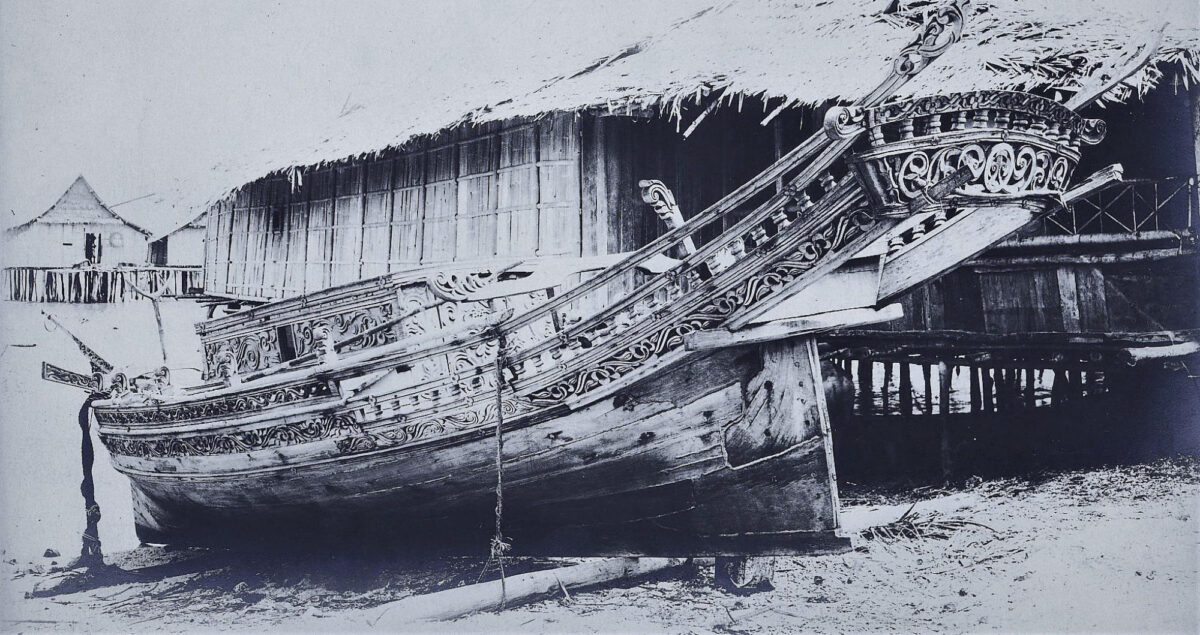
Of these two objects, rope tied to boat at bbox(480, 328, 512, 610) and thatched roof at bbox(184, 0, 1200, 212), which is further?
thatched roof at bbox(184, 0, 1200, 212)

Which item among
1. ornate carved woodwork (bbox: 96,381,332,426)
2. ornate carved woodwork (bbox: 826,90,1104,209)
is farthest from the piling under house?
ornate carved woodwork (bbox: 826,90,1104,209)

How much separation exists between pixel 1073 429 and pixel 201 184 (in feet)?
11.0

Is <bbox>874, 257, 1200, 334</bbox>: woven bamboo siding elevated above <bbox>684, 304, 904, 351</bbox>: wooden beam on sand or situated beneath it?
elevated above

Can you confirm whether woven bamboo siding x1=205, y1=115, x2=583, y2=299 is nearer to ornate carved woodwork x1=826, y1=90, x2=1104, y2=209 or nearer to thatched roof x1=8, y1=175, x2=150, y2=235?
thatched roof x1=8, y1=175, x2=150, y2=235

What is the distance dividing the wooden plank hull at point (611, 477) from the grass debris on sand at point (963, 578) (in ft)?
0.56

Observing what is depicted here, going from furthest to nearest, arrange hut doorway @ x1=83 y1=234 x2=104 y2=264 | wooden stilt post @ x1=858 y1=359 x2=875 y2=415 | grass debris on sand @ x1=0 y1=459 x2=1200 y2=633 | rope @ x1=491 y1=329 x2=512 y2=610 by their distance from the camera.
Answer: wooden stilt post @ x1=858 y1=359 x2=875 y2=415, hut doorway @ x1=83 y1=234 x2=104 y2=264, grass debris on sand @ x1=0 y1=459 x2=1200 y2=633, rope @ x1=491 y1=329 x2=512 y2=610

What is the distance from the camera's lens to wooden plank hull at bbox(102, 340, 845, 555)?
2.42 metres

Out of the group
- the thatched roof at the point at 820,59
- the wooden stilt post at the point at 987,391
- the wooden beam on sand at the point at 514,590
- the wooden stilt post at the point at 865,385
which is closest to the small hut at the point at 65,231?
the thatched roof at the point at 820,59

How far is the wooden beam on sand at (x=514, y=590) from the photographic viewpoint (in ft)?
9.01

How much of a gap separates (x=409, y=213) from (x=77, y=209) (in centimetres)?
130

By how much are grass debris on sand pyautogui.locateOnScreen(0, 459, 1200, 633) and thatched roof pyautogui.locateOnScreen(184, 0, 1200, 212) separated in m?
1.34

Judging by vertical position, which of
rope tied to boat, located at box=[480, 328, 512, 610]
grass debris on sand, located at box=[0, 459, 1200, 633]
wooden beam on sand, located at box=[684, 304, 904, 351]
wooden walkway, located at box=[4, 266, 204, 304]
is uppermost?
wooden walkway, located at box=[4, 266, 204, 304]

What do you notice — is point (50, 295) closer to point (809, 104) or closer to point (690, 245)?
point (690, 245)

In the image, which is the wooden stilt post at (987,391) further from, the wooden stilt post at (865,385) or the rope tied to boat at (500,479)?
the rope tied to boat at (500,479)
